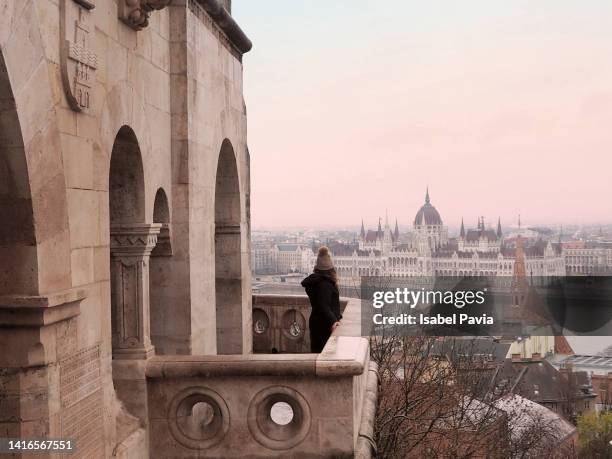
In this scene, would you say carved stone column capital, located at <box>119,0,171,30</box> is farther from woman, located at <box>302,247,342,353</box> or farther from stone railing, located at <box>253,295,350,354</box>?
stone railing, located at <box>253,295,350,354</box>

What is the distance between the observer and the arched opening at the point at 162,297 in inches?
280

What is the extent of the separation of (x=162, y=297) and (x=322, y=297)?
1224 mm

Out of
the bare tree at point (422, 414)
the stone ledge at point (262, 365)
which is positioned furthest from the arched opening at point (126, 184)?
the bare tree at point (422, 414)

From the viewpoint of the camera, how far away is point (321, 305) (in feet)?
24.0

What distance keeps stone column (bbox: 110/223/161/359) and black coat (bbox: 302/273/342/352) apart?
57.7 inches

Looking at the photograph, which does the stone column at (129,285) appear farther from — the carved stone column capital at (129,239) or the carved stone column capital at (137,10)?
the carved stone column capital at (137,10)

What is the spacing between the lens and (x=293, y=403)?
5.86m

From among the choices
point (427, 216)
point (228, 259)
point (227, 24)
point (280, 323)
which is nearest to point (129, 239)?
point (227, 24)

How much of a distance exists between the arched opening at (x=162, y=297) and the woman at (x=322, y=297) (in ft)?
3.42

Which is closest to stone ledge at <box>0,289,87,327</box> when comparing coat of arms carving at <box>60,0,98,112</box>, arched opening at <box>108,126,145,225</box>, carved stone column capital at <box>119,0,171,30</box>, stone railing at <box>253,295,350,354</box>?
coat of arms carving at <box>60,0,98,112</box>

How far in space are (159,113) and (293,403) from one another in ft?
7.60

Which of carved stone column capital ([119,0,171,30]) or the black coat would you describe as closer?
carved stone column capital ([119,0,171,30])

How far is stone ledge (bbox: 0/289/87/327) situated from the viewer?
418 cm

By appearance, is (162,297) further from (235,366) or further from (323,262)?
(235,366)
